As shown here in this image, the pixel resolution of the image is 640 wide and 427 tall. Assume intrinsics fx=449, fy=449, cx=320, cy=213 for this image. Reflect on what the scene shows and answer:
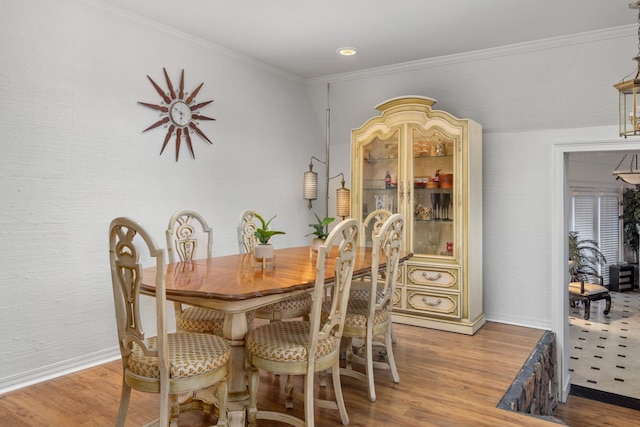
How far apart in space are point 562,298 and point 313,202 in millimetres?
2696

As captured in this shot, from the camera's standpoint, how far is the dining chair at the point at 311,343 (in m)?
2.05

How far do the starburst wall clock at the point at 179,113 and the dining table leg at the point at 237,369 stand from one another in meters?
1.87

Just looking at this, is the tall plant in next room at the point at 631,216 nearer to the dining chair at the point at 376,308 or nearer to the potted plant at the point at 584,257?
the potted plant at the point at 584,257

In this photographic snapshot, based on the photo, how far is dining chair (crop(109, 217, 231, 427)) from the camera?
5.72 feet

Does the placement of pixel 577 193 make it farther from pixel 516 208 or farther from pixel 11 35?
pixel 11 35

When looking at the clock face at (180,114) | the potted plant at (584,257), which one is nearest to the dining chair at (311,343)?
the clock face at (180,114)

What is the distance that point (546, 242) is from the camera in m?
3.98

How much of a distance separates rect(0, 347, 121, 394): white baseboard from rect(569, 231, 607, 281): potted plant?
6618mm

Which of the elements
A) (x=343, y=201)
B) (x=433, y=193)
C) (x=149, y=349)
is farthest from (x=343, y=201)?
(x=149, y=349)

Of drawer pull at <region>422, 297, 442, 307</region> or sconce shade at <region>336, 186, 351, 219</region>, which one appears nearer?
drawer pull at <region>422, 297, 442, 307</region>

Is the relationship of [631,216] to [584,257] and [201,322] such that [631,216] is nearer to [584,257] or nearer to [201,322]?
[584,257]

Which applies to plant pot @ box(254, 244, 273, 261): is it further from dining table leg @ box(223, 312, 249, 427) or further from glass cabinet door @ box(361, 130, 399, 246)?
glass cabinet door @ box(361, 130, 399, 246)

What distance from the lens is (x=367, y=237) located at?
14.4ft

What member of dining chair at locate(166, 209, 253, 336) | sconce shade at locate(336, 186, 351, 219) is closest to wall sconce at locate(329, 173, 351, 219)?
sconce shade at locate(336, 186, 351, 219)
